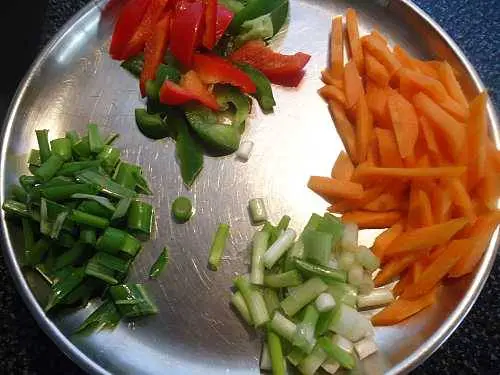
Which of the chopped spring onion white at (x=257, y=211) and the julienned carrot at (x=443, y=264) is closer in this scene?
the julienned carrot at (x=443, y=264)

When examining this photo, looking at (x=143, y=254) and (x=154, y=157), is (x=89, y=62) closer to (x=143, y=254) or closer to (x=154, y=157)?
(x=154, y=157)

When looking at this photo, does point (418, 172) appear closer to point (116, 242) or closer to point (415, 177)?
point (415, 177)

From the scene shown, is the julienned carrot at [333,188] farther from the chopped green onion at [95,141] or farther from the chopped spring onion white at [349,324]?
the chopped green onion at [95,141]

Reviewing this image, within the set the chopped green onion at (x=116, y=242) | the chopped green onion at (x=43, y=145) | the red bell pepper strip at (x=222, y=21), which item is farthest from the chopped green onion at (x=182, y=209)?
the red bell pepper strip at (x=222, y=21)

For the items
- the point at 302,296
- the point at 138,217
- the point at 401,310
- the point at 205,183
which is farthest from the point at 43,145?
the point at 401,310

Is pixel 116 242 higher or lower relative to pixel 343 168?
lower

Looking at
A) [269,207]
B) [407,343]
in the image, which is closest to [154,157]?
[269,207]
